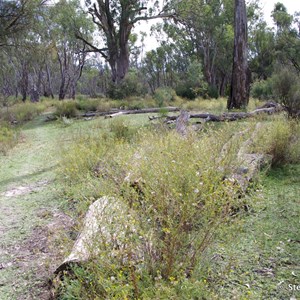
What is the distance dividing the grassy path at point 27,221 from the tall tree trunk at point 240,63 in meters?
8.28

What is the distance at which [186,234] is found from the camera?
260cm

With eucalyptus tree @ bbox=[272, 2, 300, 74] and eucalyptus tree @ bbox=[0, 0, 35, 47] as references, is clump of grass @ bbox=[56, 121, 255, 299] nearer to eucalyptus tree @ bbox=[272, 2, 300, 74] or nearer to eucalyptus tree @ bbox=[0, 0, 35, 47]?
eucalyptus tree @ bbox=[0, 0, 35, 47]

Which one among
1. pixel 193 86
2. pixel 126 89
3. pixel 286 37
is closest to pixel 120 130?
pixel 126 89

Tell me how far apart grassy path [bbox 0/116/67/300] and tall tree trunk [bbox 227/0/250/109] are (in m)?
8.28

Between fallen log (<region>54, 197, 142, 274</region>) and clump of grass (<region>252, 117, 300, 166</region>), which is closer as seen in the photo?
fallen log (<region>54, 197, 142, 274</region>)

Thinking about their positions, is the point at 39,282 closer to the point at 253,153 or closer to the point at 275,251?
the point at 275,251

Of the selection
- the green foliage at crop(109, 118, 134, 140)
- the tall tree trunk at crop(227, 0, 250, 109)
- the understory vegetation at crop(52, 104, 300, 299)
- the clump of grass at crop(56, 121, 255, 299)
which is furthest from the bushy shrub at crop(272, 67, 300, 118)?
the clump of grass at crop(56, 121, 255, 299)

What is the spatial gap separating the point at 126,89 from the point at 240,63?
35.0 feet

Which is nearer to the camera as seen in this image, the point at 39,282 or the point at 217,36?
the point at 39,282

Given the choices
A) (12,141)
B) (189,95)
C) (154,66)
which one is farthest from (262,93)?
(154,66)

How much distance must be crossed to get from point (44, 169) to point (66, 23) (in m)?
23.2

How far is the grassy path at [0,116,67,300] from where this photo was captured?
305 centimetres

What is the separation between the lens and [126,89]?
22.5 meters

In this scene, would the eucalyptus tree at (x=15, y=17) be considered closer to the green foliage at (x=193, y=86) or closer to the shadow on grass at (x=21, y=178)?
the shadow on grass at (x=21, y=178)
